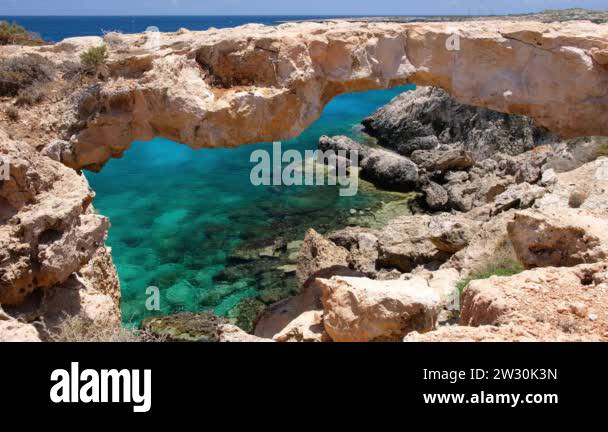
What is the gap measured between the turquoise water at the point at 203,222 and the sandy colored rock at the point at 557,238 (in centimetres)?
685

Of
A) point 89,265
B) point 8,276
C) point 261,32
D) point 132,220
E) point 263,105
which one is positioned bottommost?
point 132,220

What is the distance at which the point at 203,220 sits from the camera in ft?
61.7

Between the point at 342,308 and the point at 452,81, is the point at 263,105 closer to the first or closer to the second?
the point at 452,81

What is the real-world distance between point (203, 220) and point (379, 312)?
13.6 metres

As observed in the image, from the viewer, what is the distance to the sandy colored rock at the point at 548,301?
4.57 meters

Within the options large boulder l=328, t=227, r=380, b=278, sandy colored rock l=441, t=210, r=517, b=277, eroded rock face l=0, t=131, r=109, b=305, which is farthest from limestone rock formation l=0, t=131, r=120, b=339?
large boulder l=328, t=227, r=380, b=278

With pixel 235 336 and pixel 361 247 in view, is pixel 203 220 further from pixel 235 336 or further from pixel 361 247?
pixel 235 336

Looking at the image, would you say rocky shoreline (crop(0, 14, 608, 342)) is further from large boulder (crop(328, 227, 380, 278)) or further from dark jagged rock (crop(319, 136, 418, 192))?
dark jagged rock (crop(319, 136, 418, 192))

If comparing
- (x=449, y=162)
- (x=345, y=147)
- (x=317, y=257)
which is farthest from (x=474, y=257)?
(x=345, y=147)

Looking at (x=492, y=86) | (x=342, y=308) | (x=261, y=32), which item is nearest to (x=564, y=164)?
(x=492, y=86)

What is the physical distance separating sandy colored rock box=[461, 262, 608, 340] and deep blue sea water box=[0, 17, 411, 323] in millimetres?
7797

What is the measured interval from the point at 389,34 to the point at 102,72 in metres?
5.39

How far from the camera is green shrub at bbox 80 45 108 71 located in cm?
948

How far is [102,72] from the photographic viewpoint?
9539mm
